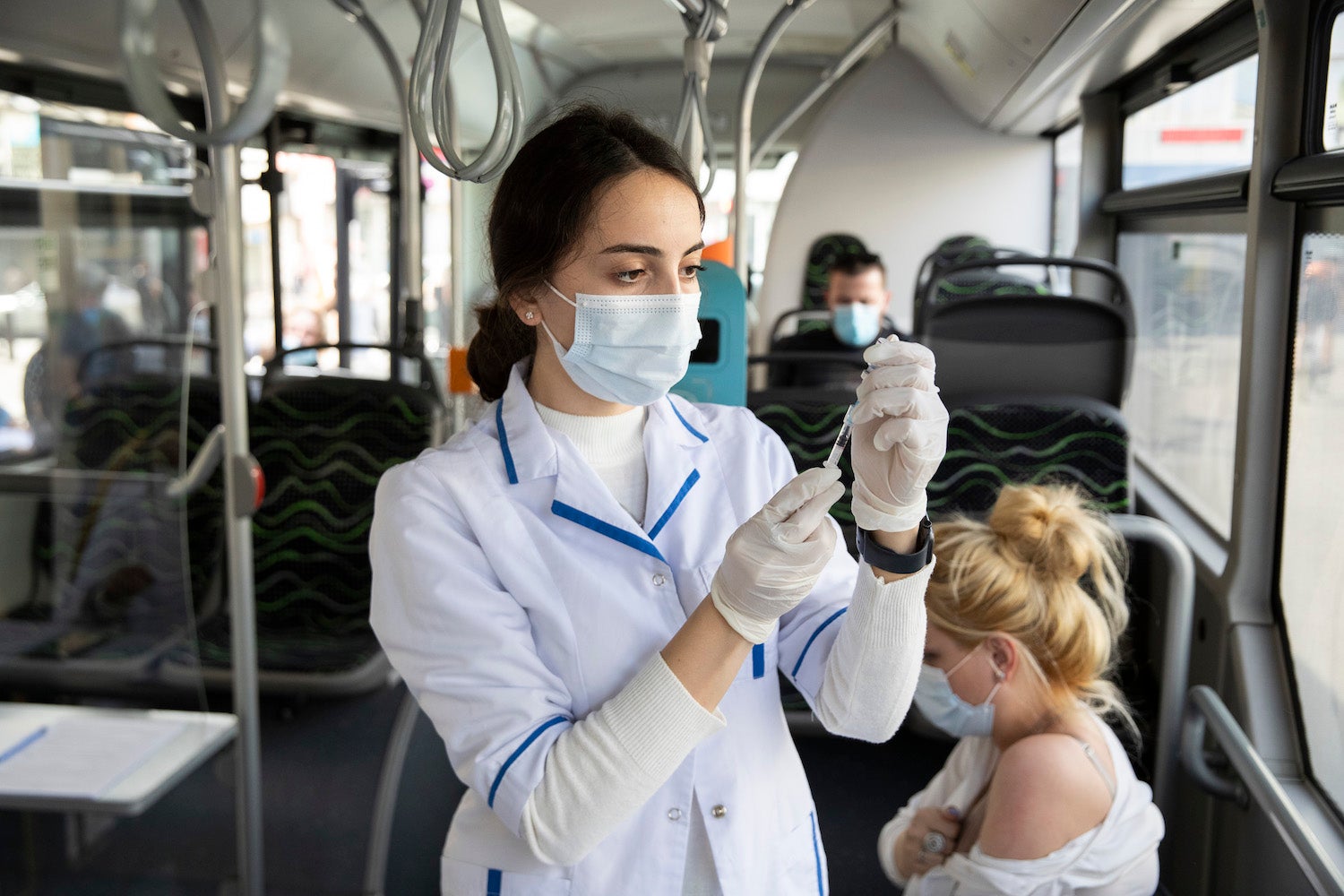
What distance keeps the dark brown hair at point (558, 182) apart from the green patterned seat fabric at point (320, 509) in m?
2.18

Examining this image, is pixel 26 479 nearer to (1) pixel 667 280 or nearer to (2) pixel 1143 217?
(1) pixel 667 280

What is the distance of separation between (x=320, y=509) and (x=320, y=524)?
54 mm

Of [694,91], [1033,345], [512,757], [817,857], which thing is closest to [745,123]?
[694,91]

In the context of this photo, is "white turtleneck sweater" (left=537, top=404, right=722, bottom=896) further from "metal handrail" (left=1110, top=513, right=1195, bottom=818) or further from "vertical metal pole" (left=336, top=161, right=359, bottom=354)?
"vertical metal pole" (left=336, top=161, right=359, bottom=354)

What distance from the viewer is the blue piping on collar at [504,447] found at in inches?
54.7

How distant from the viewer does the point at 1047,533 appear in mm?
1812

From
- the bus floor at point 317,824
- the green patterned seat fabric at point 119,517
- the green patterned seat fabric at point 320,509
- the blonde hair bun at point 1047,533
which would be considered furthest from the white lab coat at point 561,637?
the green patterned seat fabric at point 320,509

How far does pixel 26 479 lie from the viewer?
119 inches

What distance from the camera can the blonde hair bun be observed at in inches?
71.0

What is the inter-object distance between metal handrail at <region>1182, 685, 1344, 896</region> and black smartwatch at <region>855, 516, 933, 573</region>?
0.86 metres

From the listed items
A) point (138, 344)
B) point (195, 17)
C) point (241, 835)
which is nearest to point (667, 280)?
point (195, 17)

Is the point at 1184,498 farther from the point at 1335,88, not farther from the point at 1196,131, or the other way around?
the point at 1335,88

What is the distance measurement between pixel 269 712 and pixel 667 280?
328 cm

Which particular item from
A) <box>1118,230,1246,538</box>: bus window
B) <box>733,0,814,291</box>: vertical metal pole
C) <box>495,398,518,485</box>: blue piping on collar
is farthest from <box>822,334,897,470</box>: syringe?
<box>1118,230,1246,538</box>: bus window
